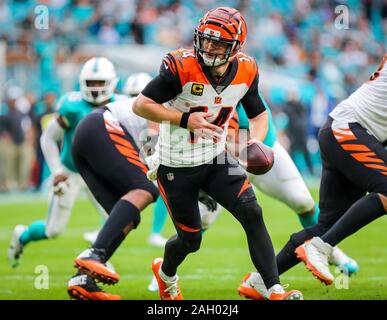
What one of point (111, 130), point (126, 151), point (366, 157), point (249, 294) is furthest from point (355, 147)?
point (111, 130)

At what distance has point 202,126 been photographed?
478 centimetres

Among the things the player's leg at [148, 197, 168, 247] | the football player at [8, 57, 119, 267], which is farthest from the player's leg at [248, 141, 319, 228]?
the player's leg at [148, 197, 168, 247]

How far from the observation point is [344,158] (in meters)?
5.38

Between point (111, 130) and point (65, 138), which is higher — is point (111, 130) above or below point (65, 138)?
above

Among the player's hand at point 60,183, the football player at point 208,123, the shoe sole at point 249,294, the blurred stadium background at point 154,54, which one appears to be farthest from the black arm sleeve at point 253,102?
the blurred stadium background at point 154,54

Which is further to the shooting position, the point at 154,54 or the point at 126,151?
the point at 154,54

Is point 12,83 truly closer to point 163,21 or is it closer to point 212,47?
point 163,21

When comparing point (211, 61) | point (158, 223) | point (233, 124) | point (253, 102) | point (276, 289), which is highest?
point (211, 61)

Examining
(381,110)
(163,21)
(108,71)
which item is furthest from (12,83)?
(381,110)

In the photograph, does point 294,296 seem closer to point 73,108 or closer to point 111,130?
point 111,130

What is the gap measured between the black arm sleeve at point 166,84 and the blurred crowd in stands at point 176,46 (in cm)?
1042

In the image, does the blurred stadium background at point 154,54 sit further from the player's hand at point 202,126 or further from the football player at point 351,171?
the player's hand at point 202,126

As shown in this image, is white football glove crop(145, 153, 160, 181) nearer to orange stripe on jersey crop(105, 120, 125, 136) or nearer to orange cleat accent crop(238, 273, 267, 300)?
orange stripe on jersey crop(105, 120, 125, 136)

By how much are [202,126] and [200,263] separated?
323 cm
